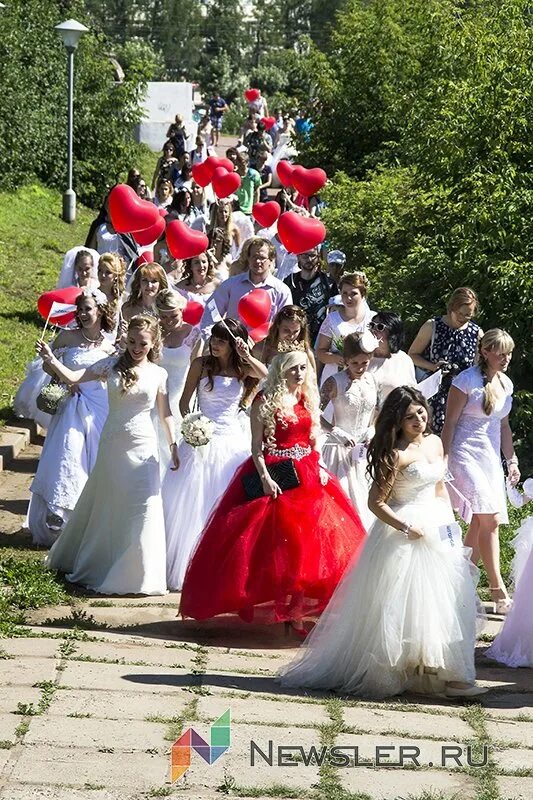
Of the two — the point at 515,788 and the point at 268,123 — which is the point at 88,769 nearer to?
the point at 515,788

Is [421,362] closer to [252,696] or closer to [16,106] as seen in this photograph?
[252,696]

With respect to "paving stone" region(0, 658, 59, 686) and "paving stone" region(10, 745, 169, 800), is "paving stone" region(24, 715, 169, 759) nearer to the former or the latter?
"paving stone" region(10, 745, 169, 800)

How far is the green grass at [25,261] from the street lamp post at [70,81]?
0.25 m

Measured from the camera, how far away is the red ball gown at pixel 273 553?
27.5ft

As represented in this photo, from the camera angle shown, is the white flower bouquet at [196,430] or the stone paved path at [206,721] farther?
the white flower bouquet at [196,430]

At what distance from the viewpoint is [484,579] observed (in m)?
10.2

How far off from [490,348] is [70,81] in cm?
1724

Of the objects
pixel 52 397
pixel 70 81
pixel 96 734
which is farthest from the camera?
pixel 70 81

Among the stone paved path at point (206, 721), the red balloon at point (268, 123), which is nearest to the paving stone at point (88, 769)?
the stone paved path at point (206, 721)

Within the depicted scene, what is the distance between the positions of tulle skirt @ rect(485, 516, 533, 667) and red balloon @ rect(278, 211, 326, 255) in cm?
555

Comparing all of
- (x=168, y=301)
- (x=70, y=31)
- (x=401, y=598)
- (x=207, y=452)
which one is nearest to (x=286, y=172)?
(x=70, y=31)

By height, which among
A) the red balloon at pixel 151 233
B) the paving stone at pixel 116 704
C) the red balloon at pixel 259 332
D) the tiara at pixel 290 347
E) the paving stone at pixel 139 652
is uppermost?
the red balloon at pixel 151 233

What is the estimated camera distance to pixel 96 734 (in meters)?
6.46

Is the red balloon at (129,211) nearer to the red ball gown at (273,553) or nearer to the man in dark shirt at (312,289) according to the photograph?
the man in dark shirt at (312,289)
